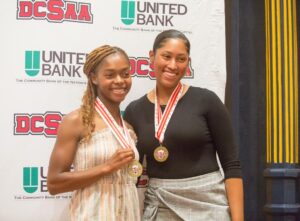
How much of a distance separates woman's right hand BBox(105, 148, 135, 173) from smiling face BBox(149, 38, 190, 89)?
1.53ft

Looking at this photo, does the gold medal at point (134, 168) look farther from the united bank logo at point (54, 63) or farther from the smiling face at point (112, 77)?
the united bank logo at point (54, 63)

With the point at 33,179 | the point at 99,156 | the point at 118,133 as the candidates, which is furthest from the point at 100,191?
the point at 33,179

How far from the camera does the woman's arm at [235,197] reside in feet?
7.55

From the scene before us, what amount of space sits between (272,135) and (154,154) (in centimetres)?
159

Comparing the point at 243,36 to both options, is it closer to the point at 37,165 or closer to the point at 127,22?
the point at 127,22

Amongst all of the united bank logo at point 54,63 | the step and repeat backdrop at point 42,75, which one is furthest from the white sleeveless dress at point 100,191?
the united bank logo at point 54,63

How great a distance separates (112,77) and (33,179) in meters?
1.02

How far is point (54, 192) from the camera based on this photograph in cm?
219

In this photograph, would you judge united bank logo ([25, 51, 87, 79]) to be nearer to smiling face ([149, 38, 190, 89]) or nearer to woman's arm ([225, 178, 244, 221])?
smiling face ([149, 38, 190, 89])

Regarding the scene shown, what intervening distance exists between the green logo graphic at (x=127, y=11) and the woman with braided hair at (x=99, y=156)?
804 mm

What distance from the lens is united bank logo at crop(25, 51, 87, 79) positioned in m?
2.93

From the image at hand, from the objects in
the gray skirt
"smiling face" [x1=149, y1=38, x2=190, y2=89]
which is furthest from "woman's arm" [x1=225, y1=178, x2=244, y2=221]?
"smiling face" [x1=149, y1=38, x2=190, y2=89]

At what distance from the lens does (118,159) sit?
83.7 inches

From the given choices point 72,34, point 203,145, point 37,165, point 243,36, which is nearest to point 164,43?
point 203,145
